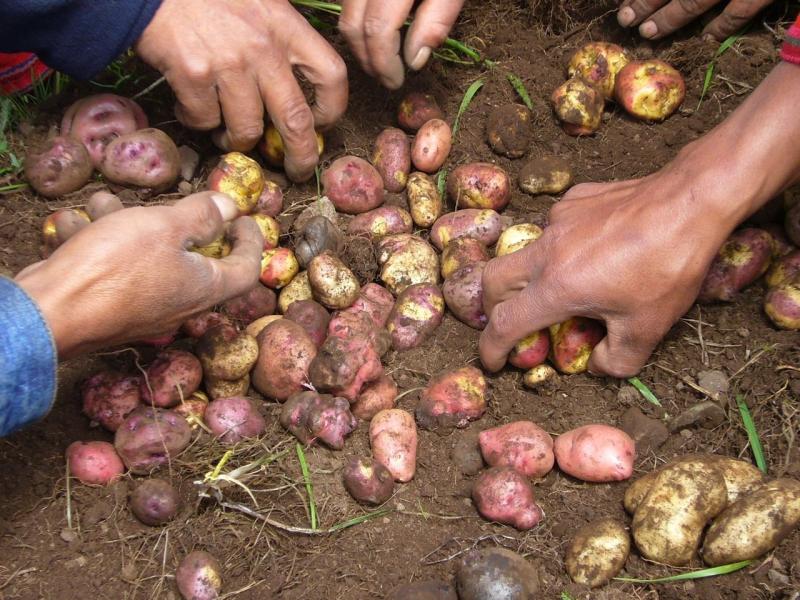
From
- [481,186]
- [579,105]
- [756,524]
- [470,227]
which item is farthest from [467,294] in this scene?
[756,524]

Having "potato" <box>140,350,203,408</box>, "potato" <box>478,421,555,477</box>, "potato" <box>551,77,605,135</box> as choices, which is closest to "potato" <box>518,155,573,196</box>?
"potato" <box>551,77,605,135</box>

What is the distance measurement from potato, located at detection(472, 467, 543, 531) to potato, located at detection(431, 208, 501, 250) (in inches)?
40.3

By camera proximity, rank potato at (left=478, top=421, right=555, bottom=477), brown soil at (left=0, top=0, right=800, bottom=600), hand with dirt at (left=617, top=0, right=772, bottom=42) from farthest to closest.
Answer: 1. hand with dirt at (left=617, top=0, right=772, bottom=42)
2. potato at (left=478, top=421, right=555, bottom=477)
3. brown soil at (left=0, top=0, right=800, bottom=600)

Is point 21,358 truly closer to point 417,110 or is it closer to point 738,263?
point 417,110

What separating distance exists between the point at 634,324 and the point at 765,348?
530mm

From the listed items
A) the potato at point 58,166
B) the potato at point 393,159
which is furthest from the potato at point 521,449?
the potato at point 58,166

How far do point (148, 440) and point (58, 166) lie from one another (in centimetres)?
118

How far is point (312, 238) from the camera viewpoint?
9.20 feet

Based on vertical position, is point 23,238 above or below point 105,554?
above

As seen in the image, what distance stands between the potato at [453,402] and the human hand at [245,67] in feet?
3.54

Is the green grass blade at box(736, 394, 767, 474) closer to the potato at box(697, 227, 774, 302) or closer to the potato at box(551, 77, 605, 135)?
the potato at box(697, 227, 774, 302)

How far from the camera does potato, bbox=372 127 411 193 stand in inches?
124

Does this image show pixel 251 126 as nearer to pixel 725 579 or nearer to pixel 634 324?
pixel 634 324

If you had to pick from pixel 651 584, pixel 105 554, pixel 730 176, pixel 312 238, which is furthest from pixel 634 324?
pixel 105 554
